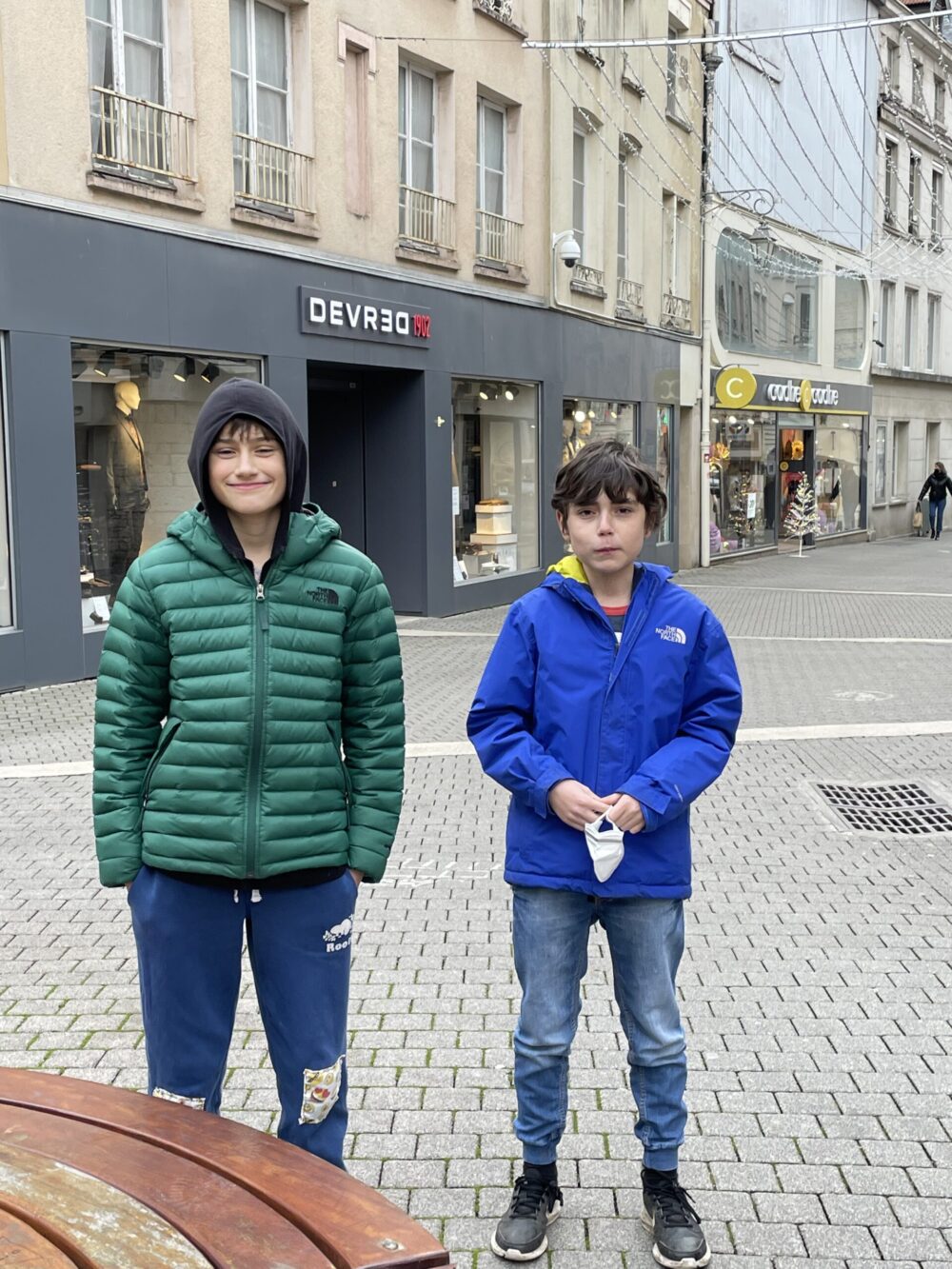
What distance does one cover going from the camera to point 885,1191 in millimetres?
3361

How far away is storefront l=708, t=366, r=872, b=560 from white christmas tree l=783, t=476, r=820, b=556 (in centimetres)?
9

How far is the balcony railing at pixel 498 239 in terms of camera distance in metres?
17.0

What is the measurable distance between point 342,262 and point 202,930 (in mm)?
12190

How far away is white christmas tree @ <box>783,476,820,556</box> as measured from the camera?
94.4 ft

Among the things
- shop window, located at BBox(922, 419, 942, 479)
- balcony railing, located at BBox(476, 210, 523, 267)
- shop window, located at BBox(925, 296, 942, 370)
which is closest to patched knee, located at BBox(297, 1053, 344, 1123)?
balcony railing, located at BBox(476, 210, 523, 267)

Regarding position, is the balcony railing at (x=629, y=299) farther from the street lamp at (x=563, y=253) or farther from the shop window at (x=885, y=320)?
the shop window at (x=885, y=320)

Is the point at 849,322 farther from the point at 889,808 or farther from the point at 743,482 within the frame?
the point at 889,808

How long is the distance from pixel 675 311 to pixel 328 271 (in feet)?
35.3

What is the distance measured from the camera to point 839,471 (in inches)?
1227

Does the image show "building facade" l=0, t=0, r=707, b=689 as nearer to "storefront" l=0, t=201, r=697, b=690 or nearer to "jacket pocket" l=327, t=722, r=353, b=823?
"storefront" l=0, t=201, r=697, b=690

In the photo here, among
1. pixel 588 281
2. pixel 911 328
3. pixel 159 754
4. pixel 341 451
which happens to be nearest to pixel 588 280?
pixel 588 281

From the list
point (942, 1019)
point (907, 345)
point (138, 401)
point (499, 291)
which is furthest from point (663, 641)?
point (907, 345)

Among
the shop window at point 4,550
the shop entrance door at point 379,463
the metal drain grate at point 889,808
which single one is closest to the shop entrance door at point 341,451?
the shop entrance door at point 379,463

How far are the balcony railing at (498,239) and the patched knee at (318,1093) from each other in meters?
14.9
